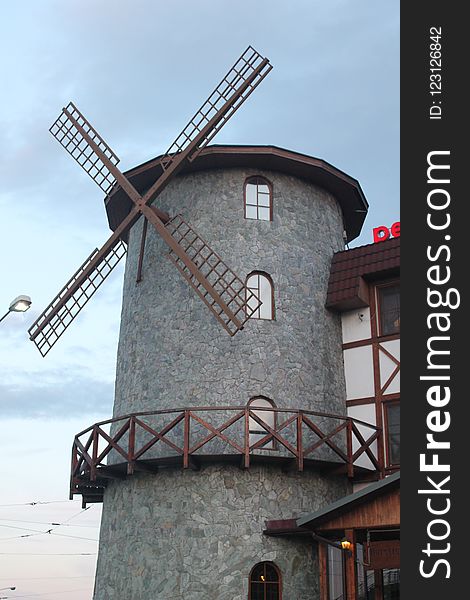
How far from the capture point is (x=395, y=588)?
19203 millimetres

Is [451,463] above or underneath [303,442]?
underneath

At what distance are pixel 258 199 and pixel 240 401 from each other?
218 inches

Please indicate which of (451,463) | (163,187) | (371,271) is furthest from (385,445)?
(451,463)

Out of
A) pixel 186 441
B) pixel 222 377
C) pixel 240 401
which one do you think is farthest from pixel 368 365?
pixel 186 441

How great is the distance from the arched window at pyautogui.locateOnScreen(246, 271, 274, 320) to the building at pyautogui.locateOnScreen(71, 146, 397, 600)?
36 millimetres

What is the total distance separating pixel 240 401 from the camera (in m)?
19.8

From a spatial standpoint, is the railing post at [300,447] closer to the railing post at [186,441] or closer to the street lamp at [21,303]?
the railing post at [186,441]

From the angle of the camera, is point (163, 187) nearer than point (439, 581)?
No

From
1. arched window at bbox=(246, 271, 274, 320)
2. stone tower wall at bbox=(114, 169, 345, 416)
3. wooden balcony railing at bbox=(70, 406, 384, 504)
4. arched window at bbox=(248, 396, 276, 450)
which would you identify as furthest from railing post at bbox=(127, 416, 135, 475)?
arched window at bbox=(246, 271, 274, 320)

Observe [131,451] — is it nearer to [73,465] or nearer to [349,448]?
[73,465]

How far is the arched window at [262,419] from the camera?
19.2 meters

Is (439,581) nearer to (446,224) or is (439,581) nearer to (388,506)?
(446,224)

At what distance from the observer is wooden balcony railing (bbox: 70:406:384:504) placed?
1819cm

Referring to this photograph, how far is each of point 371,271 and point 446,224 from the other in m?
10.8
